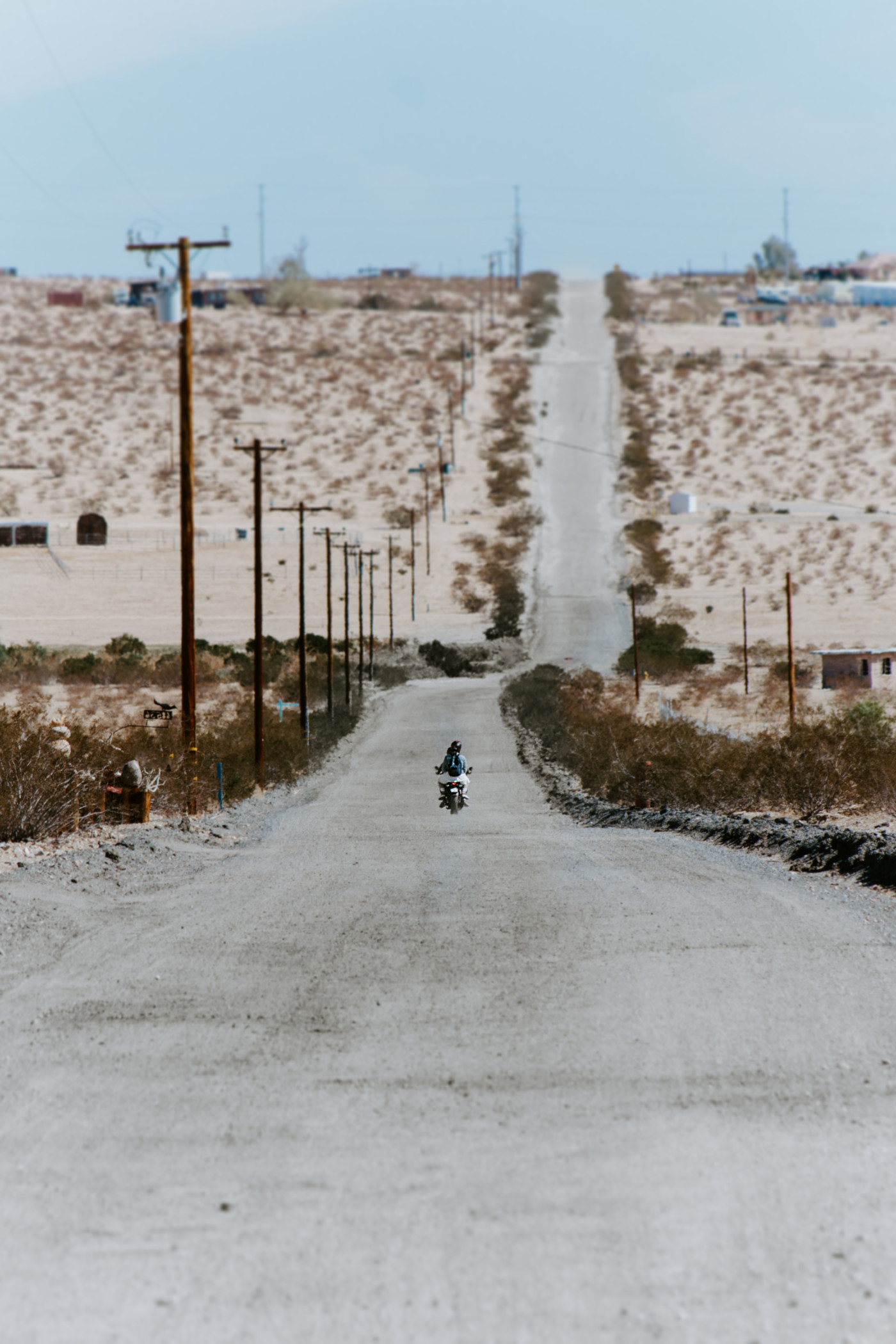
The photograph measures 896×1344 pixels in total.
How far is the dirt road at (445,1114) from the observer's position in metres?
5.91

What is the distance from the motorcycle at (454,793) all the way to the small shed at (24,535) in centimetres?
6614

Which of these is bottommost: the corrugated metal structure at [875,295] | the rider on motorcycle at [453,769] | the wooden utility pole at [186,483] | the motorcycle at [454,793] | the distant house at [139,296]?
the motorcycle at [454,793]

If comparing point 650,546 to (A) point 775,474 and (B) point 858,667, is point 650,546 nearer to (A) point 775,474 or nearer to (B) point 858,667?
(A) point 775,474

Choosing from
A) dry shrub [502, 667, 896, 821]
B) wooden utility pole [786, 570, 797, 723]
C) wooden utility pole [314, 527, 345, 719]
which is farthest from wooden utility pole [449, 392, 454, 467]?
dry shrub [502, 667, 896, 821]

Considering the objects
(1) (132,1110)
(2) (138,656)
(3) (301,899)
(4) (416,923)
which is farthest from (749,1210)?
(2) (138,656)

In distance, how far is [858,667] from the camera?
6100 cm

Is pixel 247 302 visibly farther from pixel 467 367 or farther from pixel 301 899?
pixel 301 899

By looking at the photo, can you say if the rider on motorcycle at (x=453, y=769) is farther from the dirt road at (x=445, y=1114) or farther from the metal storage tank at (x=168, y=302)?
the dirt road at (x=445, y=1114)

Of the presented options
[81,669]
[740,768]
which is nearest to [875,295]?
[81,669]

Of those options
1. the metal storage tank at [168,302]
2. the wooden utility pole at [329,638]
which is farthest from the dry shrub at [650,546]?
the metal storage tank at [168,302]

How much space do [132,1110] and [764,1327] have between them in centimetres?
398

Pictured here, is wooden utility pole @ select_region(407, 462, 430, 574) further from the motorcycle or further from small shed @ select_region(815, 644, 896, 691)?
the motorcycle

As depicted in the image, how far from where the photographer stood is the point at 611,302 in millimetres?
175000

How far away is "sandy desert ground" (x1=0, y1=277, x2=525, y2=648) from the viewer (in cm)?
8200
